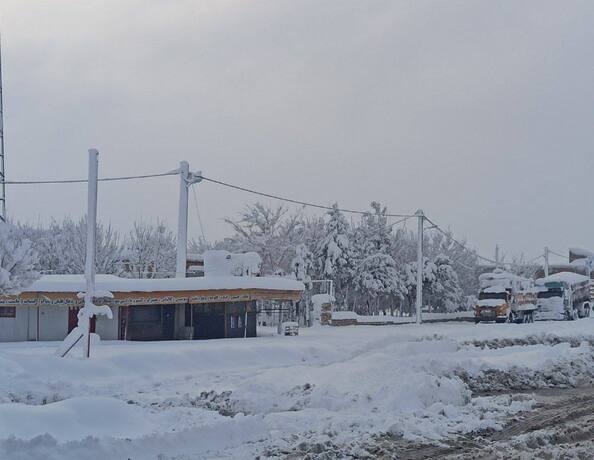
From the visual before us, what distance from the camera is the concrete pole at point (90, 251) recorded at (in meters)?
22.4

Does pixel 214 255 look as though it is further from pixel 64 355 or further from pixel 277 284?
pixel 64 355

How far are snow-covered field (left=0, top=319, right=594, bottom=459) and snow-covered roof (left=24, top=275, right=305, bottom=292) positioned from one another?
199 inches

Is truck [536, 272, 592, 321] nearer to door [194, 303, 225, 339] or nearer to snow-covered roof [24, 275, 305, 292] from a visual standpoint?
snow-covered roof [24, 275, 305, 292]

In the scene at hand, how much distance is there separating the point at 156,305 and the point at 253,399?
751 inches

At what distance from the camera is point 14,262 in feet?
62.6

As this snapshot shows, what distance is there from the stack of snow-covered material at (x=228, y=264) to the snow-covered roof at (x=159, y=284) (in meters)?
1.50

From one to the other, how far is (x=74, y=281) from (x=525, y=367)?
62.9 ft

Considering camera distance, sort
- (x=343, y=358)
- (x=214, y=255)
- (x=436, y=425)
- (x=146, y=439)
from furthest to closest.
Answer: (x=214, y=255)
(x=343, y=358)
(x=436, y=425)
(x=146, y=439)

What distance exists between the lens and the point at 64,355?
22.2m

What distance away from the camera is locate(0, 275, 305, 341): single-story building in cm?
3031

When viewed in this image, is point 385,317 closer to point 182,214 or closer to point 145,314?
point 182,214

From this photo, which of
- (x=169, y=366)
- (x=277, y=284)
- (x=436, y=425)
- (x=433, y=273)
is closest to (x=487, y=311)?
(x=433, y=273)

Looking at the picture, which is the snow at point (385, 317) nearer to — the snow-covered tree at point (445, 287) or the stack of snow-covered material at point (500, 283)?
the snow-covered tree at point (445, 287)

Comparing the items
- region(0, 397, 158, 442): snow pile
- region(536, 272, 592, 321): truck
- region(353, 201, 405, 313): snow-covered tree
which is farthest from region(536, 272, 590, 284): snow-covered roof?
region(0, 397, 158, 442): snow pile
